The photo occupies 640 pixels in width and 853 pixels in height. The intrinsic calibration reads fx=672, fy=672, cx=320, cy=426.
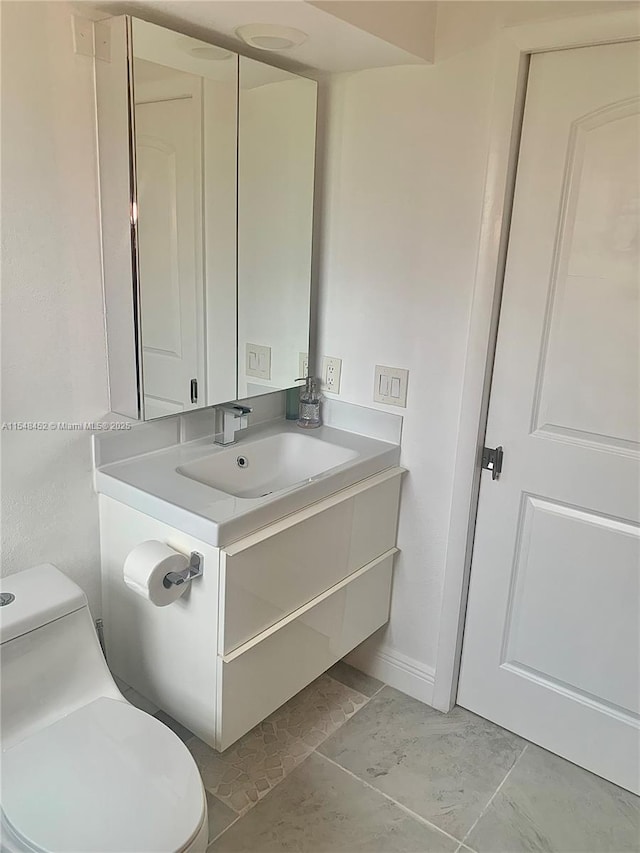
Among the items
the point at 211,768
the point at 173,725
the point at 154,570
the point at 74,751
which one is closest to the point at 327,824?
the point at 211,768

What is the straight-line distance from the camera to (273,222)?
1.97 meters

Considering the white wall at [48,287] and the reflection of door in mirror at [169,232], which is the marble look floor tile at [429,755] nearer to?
the white wall at [48,287]

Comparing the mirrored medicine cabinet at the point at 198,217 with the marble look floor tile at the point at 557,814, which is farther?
the marble look floor tile at the point at 557,814

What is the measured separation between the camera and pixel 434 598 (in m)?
2.11

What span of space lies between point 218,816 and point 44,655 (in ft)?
2.16

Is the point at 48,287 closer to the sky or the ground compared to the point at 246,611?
closer to the sky

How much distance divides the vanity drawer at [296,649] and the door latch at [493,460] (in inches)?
16.7

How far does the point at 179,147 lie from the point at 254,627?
46.8 inches

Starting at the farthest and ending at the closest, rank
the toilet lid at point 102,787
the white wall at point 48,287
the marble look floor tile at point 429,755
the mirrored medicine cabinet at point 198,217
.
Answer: the marble look floor tile at point 429,755 → the mirrored medicine cabinet at point 198,217 → the white wall at point 48,287 → the toilet lid at point 102,787

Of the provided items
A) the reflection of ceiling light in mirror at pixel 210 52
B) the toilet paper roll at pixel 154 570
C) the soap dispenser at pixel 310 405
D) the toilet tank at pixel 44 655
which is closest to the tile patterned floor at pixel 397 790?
the toilet tank at pixel 44 655

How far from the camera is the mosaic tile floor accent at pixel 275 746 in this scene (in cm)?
184

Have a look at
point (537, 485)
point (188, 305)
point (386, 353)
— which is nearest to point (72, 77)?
point (188, 305)

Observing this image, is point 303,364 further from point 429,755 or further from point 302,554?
point 429,755

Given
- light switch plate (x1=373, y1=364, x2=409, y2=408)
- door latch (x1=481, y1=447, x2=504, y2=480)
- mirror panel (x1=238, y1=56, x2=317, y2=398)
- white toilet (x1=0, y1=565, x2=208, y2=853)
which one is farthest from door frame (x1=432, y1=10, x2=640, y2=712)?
white toilet (x1=0, y1=565, x2=208, y2=853)
